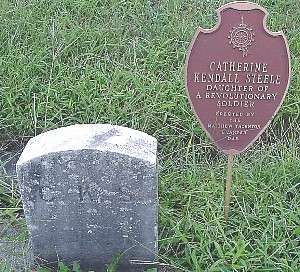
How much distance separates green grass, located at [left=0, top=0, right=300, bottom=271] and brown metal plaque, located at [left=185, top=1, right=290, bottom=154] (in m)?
0.39

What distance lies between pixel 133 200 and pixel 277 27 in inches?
86.9

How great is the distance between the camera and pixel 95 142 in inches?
92.0

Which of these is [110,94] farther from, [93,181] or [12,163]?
[93,181]

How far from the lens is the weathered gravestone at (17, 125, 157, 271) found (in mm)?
2312

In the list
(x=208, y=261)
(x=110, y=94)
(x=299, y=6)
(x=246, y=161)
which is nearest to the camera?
(x=208, y=261)

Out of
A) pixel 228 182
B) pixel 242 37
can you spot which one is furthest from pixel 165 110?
pixel 242 37

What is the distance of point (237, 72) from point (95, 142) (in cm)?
68

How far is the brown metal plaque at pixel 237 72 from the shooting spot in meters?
2.41

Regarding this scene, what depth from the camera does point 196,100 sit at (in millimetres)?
2568

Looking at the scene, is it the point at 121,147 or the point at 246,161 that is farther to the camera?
the point at 246,161

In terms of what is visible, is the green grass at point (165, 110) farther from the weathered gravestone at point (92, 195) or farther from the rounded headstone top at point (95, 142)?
the rounded headstone top at point (95, 142)

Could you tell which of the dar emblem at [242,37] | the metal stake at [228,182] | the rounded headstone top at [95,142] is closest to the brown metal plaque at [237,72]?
the dar emblem at [242,37]

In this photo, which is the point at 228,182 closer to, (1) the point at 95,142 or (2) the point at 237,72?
(2) the point at 237,72

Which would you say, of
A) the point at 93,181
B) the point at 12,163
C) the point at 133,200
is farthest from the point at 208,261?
the point at 12,163
